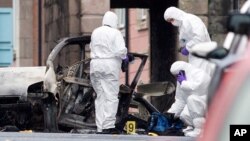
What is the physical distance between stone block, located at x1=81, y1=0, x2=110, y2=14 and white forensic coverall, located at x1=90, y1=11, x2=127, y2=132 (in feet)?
19.1

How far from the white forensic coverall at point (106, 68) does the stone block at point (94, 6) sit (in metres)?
5.83

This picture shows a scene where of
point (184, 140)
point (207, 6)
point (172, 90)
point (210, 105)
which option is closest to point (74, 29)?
point (207, 6)

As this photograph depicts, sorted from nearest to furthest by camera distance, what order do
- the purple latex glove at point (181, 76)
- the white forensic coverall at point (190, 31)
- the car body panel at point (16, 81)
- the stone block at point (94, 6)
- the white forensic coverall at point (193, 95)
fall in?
1. the white forensic coverall at point (193, 95)
2. the purple latex glove at point (181, 76)
3. the white forensic coverall at point (190, 31)
4. the car body panel at point (16, 81)
5. the stone block at point (94, 6)

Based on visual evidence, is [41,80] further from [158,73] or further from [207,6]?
[158,73]

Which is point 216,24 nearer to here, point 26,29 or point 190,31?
point 190,31

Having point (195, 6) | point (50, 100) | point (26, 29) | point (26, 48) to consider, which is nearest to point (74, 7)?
point (195, 6)

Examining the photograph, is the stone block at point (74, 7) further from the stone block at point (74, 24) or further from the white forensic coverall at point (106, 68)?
the white forensic coverall at point (106, 68)

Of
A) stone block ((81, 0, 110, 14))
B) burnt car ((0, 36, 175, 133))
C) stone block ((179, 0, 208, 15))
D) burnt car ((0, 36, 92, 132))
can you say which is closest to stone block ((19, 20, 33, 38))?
stone block ((81, 0, 110, 14))

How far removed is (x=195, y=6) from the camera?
1980 centimetres

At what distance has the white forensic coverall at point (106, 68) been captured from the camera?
1406 cm

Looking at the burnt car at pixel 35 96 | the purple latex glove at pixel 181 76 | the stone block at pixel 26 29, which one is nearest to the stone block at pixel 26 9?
the stone block at pixel 26 29

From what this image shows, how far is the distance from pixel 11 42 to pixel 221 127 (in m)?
20.8

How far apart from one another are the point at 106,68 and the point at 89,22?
6.00 metres

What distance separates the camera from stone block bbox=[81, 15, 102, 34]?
66.0 feet
